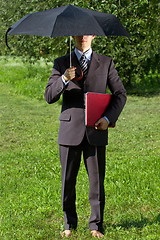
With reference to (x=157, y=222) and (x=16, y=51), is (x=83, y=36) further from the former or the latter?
(x=16, y=51)

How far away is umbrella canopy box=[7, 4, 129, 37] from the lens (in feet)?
11.6

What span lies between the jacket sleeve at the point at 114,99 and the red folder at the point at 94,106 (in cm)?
6

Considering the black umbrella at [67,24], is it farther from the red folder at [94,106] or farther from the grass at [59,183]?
the grass at [59,183]

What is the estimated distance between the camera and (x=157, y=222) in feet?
15.1

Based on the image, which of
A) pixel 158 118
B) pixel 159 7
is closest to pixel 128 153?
pixel 158 118

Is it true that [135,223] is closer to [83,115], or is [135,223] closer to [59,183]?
[83,115]

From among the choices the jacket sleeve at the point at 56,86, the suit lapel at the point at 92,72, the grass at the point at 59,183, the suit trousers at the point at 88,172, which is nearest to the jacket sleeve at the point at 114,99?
the suit lapel at the point at 92,72

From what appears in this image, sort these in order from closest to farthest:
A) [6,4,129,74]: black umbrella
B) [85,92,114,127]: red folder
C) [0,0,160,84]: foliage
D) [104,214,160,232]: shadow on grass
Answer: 1. [6,4,129,74]: black umbrella
2. [85,92,114,127]: red folder
3. [104,214,160,232]: shadow on grass
4. [0,0,160,84]: foliage

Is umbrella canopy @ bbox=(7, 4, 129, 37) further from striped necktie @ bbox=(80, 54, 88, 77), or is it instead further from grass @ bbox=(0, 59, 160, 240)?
grass @ bbox=(0, 59, 160, 240)

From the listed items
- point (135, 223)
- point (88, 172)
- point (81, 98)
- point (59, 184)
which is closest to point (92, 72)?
point (81, 98)

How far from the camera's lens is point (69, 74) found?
3.54 m

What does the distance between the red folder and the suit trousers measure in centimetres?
20

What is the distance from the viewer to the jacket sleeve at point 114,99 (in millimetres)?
3830

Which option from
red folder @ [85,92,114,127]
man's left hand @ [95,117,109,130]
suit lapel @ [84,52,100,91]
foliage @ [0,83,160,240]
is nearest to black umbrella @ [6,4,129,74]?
suit lapel @ [84,52,100,91]
